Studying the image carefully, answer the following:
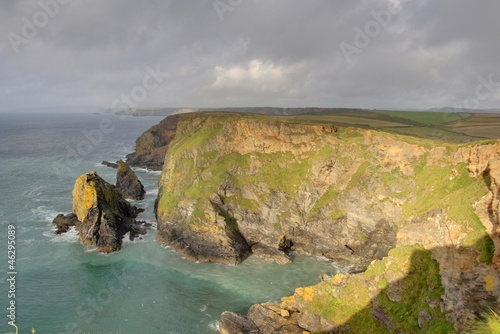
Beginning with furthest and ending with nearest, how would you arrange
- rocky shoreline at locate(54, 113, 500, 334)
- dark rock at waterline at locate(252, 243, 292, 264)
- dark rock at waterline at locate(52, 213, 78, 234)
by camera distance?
dark rock at waterline at locate(52, 213, 78, 234) → dark rock at waterline at locate(252, 243, 292, 264) → rocky shoreline at locate(54, 113, 500, 334)

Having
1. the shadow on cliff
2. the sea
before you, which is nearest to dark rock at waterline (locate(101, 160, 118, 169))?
the sea

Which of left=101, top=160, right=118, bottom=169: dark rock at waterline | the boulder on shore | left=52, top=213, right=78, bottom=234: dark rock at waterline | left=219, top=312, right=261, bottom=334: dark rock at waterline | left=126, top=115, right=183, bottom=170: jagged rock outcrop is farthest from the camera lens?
left=126, top=115, right=183, bottom=170: jagged rock outcrop

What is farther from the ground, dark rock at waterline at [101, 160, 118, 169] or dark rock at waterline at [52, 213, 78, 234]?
dark rock at waterline at [101, 160, 118, 169]

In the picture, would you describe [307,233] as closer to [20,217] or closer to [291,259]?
[291,259]

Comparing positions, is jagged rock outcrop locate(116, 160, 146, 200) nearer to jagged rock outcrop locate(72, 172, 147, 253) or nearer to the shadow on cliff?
jagged rock outcrop locate(72, 172, 147, 253)

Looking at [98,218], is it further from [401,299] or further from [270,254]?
[401,299]
